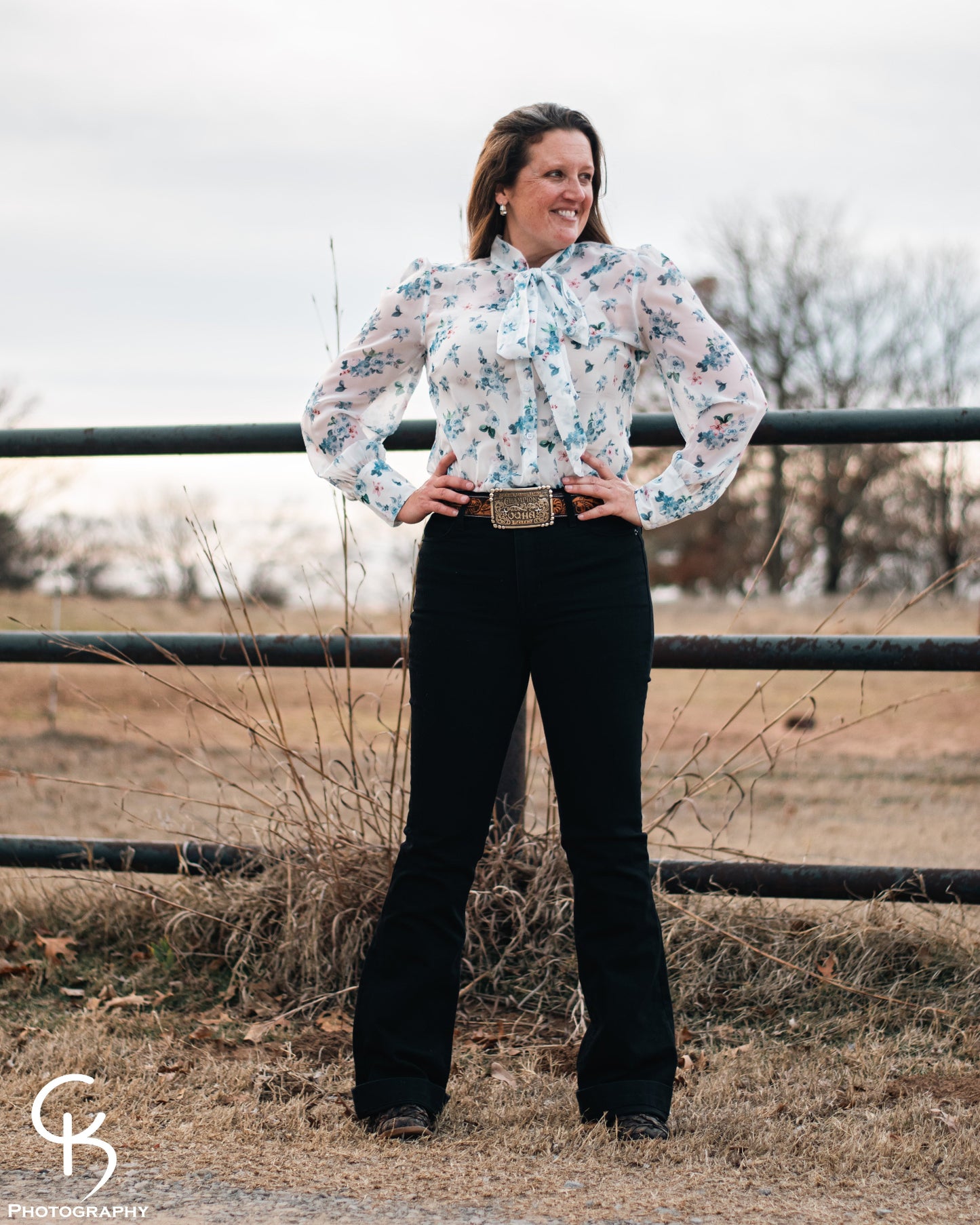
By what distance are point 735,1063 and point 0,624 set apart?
11.8 meters

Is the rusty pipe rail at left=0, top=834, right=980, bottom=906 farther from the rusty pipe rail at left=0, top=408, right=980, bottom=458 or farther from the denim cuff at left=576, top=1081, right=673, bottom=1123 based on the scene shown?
the rusty pipe rail at left=0, top=408, right=980, bottom=458

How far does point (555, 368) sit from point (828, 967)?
1.40 metres

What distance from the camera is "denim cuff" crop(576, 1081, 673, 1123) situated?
6.51ft

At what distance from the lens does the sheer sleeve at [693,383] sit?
7.00 ft

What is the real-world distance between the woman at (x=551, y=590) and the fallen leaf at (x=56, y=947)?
0.96 metres

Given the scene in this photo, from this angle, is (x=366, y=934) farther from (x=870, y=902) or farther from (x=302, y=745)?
(x=302, y=745)

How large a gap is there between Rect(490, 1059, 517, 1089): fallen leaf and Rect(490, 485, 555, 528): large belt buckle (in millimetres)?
1011

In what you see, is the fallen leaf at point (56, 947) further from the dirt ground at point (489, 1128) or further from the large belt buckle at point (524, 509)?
the large belt buckle at point (524, 509)

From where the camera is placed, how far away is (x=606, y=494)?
80.7 inches

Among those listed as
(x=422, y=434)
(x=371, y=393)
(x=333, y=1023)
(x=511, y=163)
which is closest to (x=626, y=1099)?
(x=333, y=1023)

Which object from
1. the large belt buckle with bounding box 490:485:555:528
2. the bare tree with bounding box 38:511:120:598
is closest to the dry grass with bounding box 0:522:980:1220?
the large belt buckle with bounding box 490:485:555:528

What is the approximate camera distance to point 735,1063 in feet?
7.34
